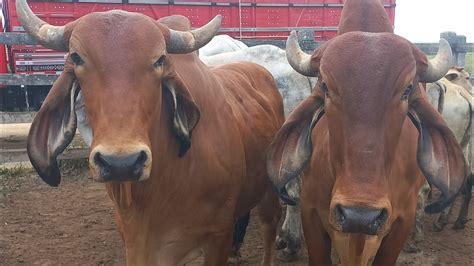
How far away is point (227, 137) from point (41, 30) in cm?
140

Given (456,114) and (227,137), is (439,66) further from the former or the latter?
(456,114)

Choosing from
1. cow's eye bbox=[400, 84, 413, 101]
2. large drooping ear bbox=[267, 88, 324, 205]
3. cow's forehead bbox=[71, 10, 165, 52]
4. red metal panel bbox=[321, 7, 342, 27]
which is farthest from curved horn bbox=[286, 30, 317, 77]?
red metal panel bbox=[321, 7, 342, 27]

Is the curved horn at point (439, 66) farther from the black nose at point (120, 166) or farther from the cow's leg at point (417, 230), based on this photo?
the cow's leg at point (417, 230)

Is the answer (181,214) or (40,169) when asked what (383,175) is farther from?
(40,169)

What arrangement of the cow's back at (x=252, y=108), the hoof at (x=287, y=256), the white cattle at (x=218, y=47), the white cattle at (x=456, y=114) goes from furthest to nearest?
the white cattle at (x=218, y=47)
the white cattle at (x=456, y=114)
the hoof at (x=287, y=256)
the cow's back at (x=252, y=108)

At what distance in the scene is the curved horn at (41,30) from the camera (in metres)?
3.01

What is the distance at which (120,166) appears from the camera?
2.48m

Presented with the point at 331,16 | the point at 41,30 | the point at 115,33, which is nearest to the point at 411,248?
the point at 115,33

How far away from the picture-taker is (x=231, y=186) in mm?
3605

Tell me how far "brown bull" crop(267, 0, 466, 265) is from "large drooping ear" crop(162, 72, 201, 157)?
1.84ft

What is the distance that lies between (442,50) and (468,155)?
3.67 metres

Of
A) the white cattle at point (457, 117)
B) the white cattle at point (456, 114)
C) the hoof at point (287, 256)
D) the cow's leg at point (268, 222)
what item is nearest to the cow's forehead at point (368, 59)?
the cow's leg at point (268, 222)

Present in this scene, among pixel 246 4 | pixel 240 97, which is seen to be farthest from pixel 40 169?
pixel 246 4

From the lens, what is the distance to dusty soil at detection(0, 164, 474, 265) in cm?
521
